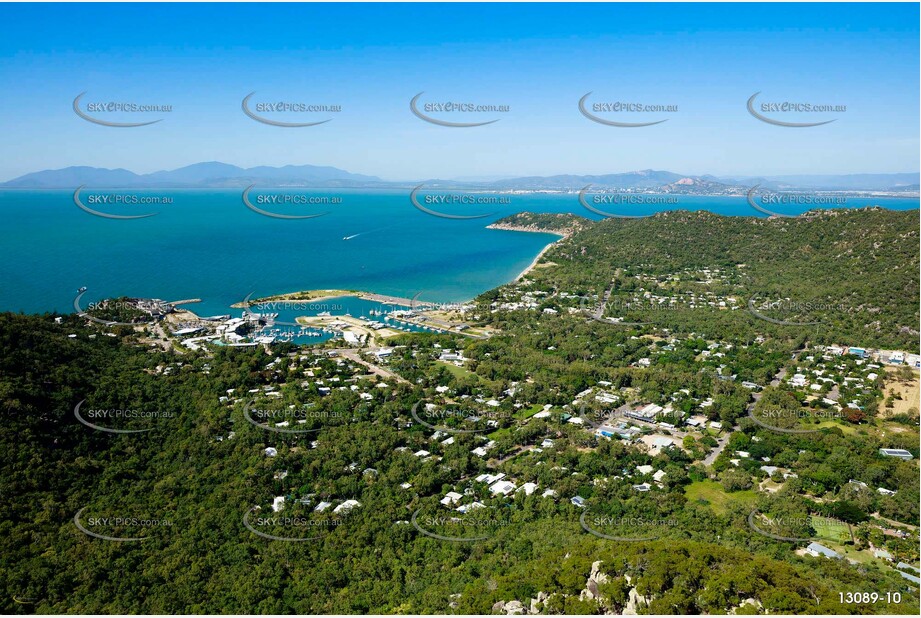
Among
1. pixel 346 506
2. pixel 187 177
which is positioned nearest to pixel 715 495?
pixel 346 506

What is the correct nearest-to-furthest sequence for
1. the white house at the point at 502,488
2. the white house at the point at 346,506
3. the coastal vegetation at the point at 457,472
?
the coastal vegetation at the point at 457,472 < the white house at the point at 346,506 < the white house at the point at 502,488

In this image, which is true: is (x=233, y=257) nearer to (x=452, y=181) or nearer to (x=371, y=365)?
(x=371, y=365)

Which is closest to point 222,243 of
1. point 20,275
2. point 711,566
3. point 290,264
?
point 290,264

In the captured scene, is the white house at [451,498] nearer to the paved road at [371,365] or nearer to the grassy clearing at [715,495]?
the grassy clearing at [715,495]

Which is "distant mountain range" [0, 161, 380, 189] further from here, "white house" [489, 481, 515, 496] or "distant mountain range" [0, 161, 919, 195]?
"white house" [489, 481, 515, 496]

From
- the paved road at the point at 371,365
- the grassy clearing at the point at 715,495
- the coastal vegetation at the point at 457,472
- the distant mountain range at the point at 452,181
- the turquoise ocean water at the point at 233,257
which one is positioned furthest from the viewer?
the distant mountain range at the point at 452,181

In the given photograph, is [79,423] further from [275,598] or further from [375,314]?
[375,314]

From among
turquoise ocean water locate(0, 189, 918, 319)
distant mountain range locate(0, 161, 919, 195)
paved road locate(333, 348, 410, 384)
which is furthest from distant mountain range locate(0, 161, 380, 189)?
paved road locate(333, 348, 410, 384)

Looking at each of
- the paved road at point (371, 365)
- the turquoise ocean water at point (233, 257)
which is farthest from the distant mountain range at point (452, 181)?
the paved road at point (371, 365)
